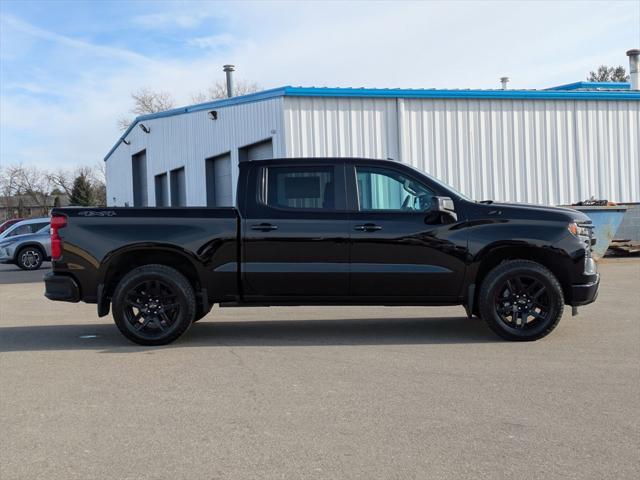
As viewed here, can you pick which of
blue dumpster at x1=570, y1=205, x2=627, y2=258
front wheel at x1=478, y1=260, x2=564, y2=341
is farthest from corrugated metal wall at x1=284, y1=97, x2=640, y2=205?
front wheel at x1=478, y1=260, x2=564, y2=341

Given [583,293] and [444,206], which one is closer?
[444,206]

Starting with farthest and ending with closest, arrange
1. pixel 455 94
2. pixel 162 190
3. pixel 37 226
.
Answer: pixel 162 190 < pixel 37 226 < pixel 455 94

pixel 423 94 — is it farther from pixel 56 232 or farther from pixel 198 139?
pixel 56 232

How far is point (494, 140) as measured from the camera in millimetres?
19469

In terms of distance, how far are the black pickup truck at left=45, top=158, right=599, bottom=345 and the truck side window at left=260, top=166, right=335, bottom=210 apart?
57 mm

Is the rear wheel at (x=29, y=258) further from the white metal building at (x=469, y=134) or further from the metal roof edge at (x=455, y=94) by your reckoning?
the metal roof edge at (x=455, y=94)

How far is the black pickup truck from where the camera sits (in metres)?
7.50

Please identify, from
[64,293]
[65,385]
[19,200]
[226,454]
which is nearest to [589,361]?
[226,454]

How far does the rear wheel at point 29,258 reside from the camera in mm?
21641

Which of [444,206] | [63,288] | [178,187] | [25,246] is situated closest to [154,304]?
[63,288]

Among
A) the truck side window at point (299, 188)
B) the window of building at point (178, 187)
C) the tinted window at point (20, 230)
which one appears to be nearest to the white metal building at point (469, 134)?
the window of building at point (178, 187)

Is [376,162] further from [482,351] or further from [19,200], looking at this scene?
[19,200]

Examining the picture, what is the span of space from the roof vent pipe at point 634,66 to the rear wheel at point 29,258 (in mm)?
21289

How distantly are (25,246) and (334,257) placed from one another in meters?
16.8
